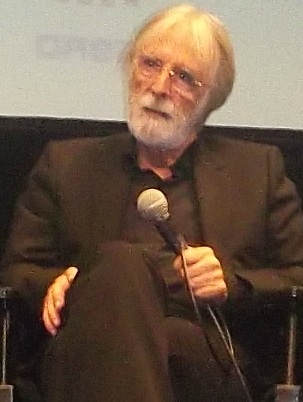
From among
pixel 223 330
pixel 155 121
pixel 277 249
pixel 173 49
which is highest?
pixel 173 49

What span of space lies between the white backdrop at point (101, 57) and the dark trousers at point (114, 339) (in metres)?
0.82

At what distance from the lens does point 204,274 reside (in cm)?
166

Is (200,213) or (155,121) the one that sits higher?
(155,121)

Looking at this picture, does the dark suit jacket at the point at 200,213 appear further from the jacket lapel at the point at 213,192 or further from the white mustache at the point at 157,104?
the white mustache at the point at 157,104

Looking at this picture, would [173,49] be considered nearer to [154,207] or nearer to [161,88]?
[161,88]

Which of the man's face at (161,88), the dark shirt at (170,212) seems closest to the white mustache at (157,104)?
the man's face at (161,88)

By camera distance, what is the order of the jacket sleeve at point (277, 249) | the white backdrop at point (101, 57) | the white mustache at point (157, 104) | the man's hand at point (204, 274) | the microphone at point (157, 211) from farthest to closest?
1. the white backdrop at point (101, 57)
2. the white mustache at point (157, 104)
3. the jacket sleeve at point (277, 249)
4. the man's hand at point (204, 274)
5. the microphone at point (157, 211)

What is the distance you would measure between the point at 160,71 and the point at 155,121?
0.26 feet

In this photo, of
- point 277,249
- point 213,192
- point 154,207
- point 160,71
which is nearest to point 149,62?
point 160,71

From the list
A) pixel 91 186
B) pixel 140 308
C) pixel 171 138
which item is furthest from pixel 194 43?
pixel 140 308

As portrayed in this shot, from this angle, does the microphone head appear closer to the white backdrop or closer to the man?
the man

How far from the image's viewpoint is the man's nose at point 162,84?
6.14 feet

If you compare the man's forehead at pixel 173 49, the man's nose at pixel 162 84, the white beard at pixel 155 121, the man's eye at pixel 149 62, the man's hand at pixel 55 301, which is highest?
the man's forehead at pixel 173 49

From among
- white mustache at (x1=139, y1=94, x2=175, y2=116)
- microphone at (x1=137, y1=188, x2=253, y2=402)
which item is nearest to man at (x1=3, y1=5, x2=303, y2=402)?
white mustache at (x1=139, y1=94, x2=175, y2=116)
